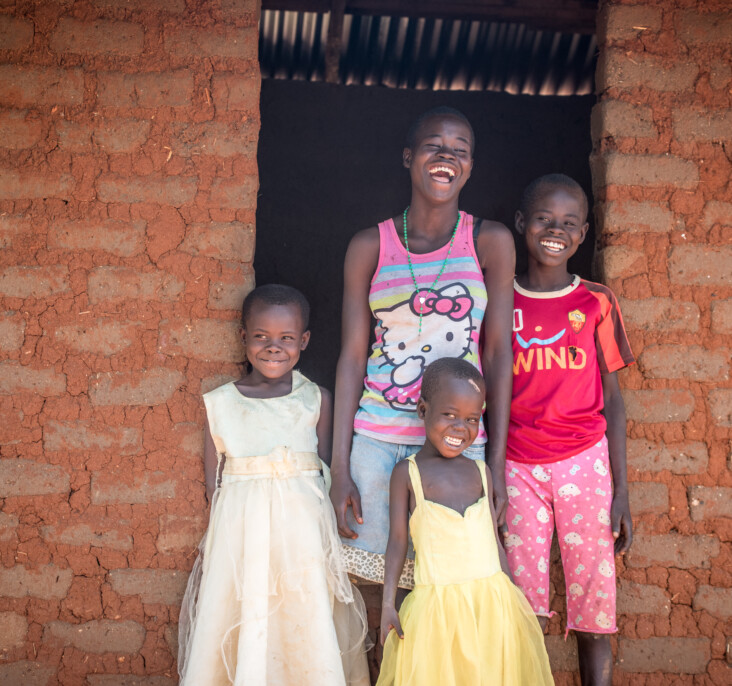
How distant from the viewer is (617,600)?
3043mm

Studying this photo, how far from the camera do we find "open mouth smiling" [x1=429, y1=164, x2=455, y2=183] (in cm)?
279

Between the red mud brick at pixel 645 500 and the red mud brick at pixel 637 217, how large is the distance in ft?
3.23

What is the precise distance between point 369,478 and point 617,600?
3.76ft

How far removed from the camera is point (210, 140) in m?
3.05

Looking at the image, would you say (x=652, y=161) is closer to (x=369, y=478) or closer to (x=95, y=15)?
(x=369, y=478)

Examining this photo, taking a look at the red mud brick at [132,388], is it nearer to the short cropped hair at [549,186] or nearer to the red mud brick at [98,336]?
the red mud brick at [98,336]

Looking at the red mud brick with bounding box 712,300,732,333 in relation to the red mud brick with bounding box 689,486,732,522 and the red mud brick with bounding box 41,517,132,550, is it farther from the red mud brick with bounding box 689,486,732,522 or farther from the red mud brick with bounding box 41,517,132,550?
the red mud brick with bounding box 41,517,132,550

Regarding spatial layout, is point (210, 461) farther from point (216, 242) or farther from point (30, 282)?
point (30, 282)

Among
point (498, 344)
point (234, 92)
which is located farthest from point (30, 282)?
point (498, 344)

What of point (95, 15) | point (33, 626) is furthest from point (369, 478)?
point (95, 15)

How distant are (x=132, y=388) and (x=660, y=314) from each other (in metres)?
2.03

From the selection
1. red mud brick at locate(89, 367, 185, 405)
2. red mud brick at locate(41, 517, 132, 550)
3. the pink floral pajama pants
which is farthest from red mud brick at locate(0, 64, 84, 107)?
the pink floral pajama pants

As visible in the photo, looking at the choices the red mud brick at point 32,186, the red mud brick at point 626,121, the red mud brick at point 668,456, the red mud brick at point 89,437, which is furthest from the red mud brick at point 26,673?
the red mud brick at point 626,121

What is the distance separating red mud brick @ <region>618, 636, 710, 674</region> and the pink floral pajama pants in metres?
0.35
